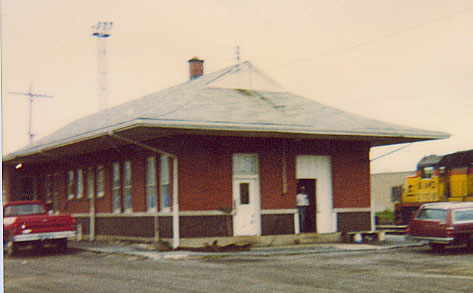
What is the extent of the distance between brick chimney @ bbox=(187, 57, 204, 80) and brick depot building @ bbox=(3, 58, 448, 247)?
13.8ft

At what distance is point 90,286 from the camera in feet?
40.2

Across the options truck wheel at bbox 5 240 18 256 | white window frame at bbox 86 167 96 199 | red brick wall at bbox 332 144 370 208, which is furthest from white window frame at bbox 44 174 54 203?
red brick wall at bbox 332 144 370 208

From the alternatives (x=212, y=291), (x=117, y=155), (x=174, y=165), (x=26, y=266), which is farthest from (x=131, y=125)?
(x=212, y=291)

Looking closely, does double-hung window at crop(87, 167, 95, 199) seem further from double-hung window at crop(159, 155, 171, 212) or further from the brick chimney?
the brick chimney

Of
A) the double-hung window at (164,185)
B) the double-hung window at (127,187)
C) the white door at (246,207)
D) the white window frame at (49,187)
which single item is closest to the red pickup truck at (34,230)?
the double-hung window at (164,185)

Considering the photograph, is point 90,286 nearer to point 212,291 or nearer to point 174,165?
point 212,291

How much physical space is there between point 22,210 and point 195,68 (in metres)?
11.7

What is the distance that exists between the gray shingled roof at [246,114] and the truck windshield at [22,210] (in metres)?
Answer: 2.54

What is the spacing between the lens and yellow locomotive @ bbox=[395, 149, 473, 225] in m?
28.5

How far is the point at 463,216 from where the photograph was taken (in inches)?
763

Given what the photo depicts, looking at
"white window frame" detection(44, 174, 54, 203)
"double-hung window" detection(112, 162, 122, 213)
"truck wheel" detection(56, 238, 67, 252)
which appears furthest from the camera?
"white window frame" detection(44, 174, 54, 203)

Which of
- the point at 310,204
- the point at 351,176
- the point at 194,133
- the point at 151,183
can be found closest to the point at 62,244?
the point at 151,183

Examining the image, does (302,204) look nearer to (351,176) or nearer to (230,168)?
(351,176)

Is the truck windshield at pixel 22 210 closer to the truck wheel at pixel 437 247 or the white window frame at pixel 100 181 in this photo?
the white window frame at pixel 100 181
